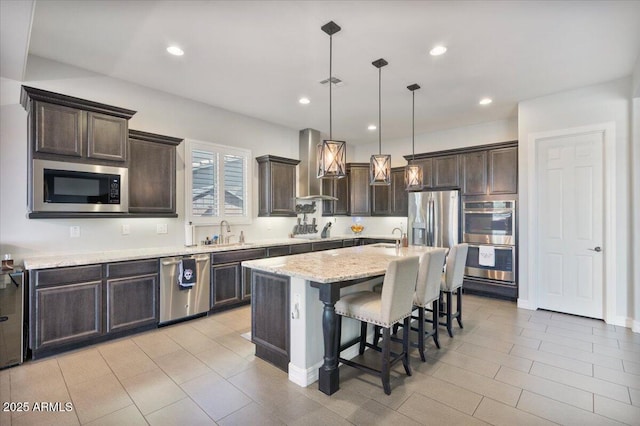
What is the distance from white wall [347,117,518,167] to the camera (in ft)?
18.1

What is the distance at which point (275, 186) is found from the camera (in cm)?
541

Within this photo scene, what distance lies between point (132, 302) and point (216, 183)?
2.10 meters

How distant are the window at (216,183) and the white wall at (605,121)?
174 inches

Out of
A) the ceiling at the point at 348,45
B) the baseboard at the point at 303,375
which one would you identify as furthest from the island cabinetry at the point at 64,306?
the ceiling at the point at 348,45

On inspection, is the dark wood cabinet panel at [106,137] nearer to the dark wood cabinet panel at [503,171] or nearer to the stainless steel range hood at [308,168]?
the stainless steel range hood at [308,168]

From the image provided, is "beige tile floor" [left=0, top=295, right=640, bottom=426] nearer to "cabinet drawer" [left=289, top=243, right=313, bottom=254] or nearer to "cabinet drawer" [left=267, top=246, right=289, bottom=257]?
"cabinet drawer" [left=267, top=246, right=289, bottom=257]

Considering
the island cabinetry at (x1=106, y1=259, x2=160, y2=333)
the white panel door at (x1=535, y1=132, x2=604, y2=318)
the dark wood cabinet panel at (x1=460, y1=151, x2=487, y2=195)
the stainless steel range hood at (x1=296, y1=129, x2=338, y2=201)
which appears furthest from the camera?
the stainless steel range hood at (x1=296, y1=129, x2=338, y2=201)

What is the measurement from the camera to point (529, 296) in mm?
4504

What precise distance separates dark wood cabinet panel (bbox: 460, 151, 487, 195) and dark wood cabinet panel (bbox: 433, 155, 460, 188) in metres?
0.12

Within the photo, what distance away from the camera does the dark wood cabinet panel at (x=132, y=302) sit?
3258 mm

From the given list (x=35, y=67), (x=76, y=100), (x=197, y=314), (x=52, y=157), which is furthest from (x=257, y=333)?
(x=35, y=67)

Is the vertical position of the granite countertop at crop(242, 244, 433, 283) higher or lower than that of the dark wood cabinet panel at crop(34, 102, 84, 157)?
lower

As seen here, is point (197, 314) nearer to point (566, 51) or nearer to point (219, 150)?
point (219, 150)

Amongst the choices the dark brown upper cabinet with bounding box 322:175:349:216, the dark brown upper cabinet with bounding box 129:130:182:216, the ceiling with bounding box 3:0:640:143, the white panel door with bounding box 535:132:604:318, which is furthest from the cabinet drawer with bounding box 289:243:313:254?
the white panel door with bounding box 535:132:604:318
